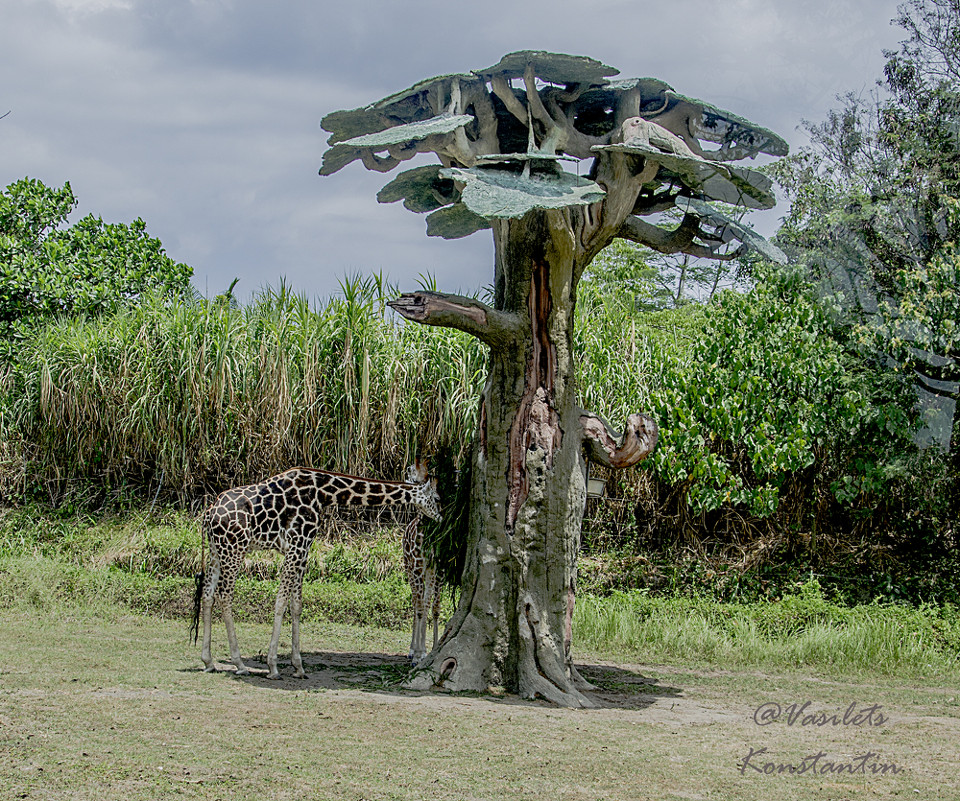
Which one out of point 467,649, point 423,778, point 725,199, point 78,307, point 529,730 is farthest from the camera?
point 78,307

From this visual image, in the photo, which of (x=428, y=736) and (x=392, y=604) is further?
(x=392, y=604)

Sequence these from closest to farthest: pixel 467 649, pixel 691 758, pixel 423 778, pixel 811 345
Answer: pixel 423 778
pixel 691 758
pixel 467 649
pixel 811 345

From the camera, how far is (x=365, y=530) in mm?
12453

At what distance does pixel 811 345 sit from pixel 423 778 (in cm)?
800

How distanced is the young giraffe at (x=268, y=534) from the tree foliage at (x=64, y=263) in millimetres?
9797

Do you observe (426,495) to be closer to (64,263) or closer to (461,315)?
(461,315)

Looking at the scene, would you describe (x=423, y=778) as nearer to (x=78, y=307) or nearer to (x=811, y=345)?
(x=811, y=345)

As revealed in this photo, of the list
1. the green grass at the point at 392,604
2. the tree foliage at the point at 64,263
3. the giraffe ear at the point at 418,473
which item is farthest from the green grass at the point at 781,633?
the tree foliage at the point at 64,263

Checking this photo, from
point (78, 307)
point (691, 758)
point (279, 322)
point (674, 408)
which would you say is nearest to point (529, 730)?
point (691, 758)

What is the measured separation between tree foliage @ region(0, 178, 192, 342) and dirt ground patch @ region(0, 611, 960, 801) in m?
9.44

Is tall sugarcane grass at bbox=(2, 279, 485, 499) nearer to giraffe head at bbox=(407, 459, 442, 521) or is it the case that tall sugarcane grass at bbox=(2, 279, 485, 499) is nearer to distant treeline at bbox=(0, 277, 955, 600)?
distant treeline at bbox=(0, 277, 955, 600)

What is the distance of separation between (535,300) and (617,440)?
125 centimetres

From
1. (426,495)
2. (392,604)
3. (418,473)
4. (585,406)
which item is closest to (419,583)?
(426,495)

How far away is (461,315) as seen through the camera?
6766 millimetres
